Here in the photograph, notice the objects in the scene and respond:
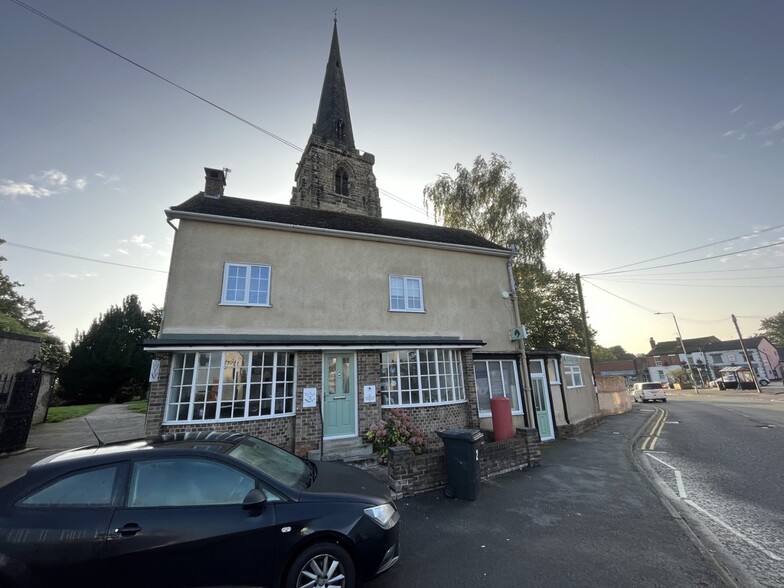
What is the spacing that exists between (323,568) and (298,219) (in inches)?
385

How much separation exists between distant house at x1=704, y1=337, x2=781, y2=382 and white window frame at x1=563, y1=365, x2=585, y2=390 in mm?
58873

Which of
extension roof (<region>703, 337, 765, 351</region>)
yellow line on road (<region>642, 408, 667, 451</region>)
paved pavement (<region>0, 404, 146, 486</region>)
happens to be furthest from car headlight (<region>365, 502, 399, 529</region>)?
extension roof (<region>703, 337, 765, 351</region>)

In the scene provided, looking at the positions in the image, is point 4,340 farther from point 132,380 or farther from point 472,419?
point 132,380

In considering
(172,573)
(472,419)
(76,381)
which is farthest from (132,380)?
(172,573)

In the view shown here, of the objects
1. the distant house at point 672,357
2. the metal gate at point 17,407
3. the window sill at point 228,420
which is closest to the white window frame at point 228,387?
the window sill at point 228,420

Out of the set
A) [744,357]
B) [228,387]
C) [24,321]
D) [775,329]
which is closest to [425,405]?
[228,387]

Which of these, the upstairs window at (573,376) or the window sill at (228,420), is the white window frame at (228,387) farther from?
the upstairs window at (573,376)

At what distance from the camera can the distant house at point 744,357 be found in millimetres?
51438

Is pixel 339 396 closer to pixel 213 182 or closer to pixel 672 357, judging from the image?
pixel 213 182

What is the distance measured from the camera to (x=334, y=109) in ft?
84.7

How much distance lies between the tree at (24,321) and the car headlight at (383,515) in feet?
86.2

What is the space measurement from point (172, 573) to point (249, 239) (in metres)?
8.39

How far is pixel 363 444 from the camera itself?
8500mm

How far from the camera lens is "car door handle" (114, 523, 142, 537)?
9.40ft
